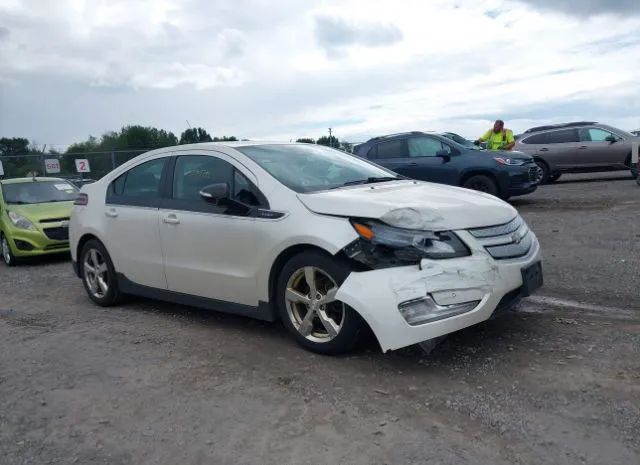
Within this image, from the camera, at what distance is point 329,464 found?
2.83 m

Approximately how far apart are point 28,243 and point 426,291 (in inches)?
302

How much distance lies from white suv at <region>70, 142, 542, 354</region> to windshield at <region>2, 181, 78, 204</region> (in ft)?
16.9

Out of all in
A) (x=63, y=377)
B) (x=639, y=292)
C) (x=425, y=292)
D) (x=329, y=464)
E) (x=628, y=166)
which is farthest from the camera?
(x=628, y=166)

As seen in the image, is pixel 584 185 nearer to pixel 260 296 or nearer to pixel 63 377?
pixel 260 296

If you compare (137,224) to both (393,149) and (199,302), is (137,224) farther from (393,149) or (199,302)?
(393,149)

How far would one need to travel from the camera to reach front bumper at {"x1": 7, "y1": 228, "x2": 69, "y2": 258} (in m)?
9.33

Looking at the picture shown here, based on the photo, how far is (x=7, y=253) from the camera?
966 cm

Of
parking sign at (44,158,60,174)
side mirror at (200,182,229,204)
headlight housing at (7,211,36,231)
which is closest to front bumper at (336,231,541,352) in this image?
side mirror at (200,182,229,204)

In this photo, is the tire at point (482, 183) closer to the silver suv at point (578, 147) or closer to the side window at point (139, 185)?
the silver suv at point (578, 147)

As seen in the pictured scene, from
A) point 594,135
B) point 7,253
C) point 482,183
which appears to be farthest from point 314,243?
point 594,135

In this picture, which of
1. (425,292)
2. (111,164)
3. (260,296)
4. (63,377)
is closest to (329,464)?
(425,292)

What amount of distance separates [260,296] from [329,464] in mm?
1830

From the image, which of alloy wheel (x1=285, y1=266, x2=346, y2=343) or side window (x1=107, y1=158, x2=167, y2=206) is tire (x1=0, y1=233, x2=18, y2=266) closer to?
side window (x1=107, y1=158, x2=167, y2=206)

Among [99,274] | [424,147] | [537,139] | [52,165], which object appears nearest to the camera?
[99,274]
